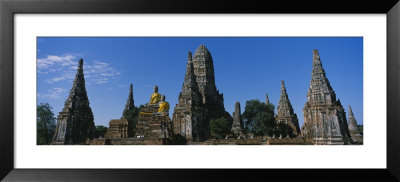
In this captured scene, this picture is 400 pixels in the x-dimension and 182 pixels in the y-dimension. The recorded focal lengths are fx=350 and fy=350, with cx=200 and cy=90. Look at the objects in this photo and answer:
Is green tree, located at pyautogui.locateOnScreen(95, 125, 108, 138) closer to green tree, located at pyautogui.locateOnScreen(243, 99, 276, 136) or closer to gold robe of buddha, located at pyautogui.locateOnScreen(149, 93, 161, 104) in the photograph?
gold robe of buddha, located at pyautogui.locateOnScreen(149, 93, 161, 104)

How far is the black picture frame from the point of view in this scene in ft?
28.4

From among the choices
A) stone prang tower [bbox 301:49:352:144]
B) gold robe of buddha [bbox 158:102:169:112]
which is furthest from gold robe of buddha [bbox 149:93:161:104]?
stone prang tower [bbox 301:49:352:144]

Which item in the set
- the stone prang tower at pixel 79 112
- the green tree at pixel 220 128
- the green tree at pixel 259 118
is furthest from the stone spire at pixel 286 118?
the stone prang tower at pixel 79 112

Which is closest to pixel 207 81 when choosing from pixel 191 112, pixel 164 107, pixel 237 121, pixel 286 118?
pixel 237 121

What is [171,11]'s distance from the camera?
29.1 ft

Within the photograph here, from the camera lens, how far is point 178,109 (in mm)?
28984

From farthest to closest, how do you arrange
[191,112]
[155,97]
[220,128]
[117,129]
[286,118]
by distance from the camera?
[286,118], [220,128], [191,112], [117,129], [155,97]

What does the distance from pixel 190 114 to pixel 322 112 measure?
10.5m

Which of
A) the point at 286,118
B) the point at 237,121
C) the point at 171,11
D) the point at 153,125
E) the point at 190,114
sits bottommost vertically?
the point at 237,121

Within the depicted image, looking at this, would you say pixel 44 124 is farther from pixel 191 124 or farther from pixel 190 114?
pixel 190 114

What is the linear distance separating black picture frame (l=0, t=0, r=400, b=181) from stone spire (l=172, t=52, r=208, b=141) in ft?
58.0

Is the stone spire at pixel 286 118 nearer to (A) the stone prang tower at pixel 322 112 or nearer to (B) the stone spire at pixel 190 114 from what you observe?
(B) the stone spire at pixel 190 114

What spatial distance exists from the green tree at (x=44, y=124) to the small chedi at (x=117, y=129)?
31.0ft

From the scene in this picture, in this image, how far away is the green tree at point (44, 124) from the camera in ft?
31.8
